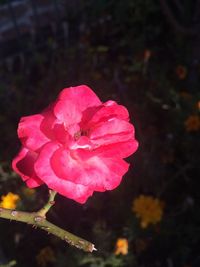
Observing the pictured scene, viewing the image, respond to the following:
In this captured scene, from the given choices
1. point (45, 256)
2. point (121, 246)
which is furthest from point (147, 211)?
point (45, 256)

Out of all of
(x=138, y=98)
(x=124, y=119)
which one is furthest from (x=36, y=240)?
(x=124, y=119)

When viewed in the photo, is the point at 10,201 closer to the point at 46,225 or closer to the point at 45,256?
the point at 45,256

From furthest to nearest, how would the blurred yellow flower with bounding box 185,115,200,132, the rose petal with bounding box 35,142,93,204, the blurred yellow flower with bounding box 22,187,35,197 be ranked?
the blurred yellow flower with bounding box 185,115,200,132 → the blurred yellow flower with bounding box 22,187,35,197 → the rose petal with bounding box 35,142,93,204

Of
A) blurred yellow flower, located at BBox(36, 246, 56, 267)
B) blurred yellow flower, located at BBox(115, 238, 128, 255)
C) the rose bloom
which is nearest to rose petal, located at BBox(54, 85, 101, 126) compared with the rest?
the rose bloom

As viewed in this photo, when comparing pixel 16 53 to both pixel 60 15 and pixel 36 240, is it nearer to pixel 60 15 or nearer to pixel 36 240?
pixel 60 15

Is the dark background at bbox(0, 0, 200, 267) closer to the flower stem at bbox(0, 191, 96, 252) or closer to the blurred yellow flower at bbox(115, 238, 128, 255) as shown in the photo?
the blurred yellow flower at bbox(115, 238, 128, 255)

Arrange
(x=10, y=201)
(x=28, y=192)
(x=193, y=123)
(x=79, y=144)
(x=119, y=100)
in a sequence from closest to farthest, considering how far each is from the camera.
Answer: (x=79, y=144) < (x=10, y=201) < (x=28, y=192) < (x=193, y=123) < (x=119, y=100)
